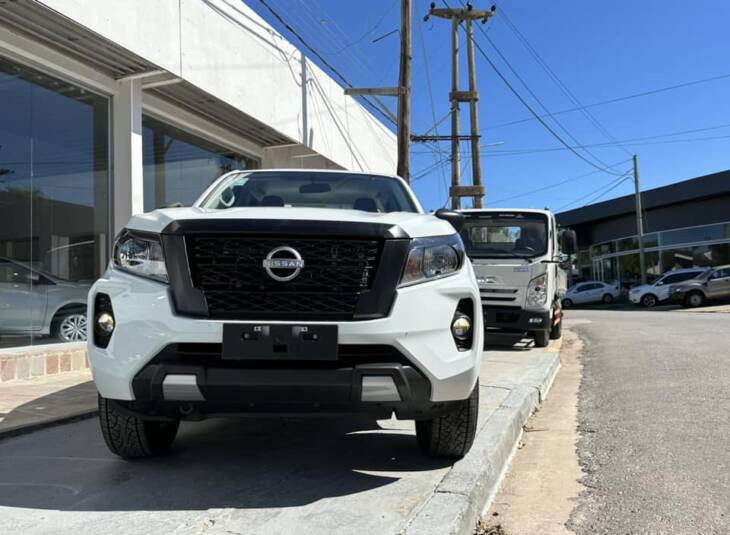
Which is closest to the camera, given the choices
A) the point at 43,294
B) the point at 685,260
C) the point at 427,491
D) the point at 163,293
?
the point at 163,293

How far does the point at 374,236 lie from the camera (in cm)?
307

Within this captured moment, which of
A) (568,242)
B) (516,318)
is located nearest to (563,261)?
(568,242)

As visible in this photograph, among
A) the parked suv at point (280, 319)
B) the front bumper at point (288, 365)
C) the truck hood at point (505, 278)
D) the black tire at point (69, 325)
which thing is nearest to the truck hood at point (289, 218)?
the parked suv at point (280, 319)

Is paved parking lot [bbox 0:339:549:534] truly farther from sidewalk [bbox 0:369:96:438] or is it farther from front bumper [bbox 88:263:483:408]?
front bumper [bbox 88:263:483:408]

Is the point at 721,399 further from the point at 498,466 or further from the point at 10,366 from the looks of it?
the point at 10,366

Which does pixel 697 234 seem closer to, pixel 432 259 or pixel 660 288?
pixel 660 288

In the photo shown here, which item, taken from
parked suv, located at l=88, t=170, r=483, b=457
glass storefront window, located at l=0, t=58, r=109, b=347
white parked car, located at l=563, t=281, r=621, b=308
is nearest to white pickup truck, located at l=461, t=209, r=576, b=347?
glass storefront window, located at l=0, t=58, r=109, b=347

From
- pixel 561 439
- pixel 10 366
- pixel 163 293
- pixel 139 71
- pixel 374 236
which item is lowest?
pixel 561 439

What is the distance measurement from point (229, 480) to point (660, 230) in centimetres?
3598

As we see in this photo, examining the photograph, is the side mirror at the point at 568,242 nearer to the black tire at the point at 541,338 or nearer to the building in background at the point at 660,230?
the black tire at the point at 541,338

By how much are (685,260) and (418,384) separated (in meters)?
34.5

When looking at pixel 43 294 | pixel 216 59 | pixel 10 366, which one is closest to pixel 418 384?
pixel 10 366

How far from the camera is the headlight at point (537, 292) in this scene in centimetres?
955

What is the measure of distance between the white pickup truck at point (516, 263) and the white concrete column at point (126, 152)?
5.08 metres
